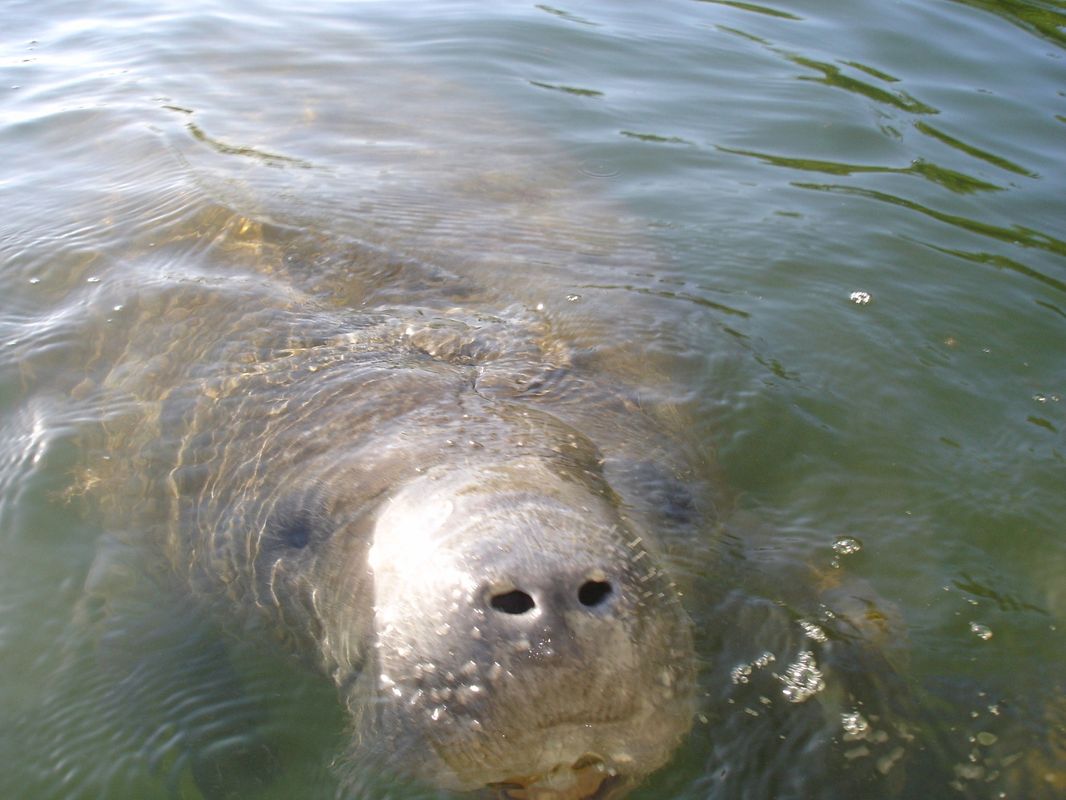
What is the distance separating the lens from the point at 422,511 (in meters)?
3.77

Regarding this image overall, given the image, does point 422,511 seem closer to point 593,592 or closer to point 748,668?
point 593,592

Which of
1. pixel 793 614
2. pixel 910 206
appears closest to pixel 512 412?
pixel 793 614

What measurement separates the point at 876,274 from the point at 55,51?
358 inches

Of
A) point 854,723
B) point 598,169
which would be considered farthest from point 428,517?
point 598,169

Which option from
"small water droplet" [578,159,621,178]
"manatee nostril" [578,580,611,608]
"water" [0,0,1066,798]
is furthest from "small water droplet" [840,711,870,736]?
"small water droplet" [578,159,621,178]

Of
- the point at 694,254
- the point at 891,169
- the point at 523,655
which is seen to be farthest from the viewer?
the point at 891,169

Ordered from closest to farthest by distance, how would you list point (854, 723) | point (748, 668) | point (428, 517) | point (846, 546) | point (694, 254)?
point (428, 517)
point (854, 723)
point (748, 668)
point (846, 546)
point (694, 254)

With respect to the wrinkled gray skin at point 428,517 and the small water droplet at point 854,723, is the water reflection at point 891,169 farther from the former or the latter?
the small water droplet at point 854,723

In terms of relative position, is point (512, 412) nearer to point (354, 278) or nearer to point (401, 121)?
point (354, 278)

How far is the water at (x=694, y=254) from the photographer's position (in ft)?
13.8

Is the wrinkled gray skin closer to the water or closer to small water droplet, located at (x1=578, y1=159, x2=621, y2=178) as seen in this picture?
the water

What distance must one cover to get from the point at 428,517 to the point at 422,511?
7cm

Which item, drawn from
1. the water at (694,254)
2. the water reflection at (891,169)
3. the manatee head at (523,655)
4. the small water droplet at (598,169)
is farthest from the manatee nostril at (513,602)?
the water reflection at (891,169)

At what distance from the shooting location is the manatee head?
3.21m
